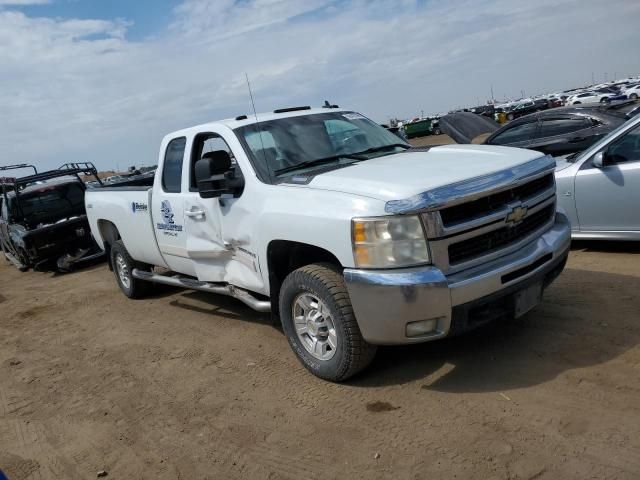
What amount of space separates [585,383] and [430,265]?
1.23 meters

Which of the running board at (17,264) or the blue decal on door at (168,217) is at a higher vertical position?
the blue decal on door at (168,217)

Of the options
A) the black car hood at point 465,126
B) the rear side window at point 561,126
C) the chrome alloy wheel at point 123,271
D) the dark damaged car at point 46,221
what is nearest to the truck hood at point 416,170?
the chrome alloy wheel at point 123,271

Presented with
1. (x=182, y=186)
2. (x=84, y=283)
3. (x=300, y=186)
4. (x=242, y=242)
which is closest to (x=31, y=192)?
(x=84, y=283)

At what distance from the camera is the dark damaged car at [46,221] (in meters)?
10.8

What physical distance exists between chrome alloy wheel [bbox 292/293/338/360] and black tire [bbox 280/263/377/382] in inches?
1.6

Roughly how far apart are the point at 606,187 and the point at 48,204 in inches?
403

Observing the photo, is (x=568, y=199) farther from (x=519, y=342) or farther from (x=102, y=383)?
(x=102, y=383)

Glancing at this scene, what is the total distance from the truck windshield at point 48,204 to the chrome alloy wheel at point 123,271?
15.6 ft

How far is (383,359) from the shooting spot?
435 centimetres

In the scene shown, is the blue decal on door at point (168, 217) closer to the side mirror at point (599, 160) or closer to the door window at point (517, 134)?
the side mirror at point (599, 160)

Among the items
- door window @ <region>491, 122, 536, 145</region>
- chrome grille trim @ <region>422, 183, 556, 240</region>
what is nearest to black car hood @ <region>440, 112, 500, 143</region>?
door window @ <region>491, 122, 536, 145</region>

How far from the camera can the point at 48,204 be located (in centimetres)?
1170

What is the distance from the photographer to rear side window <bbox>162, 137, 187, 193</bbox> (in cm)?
553

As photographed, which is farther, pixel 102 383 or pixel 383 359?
pixel 102 383
